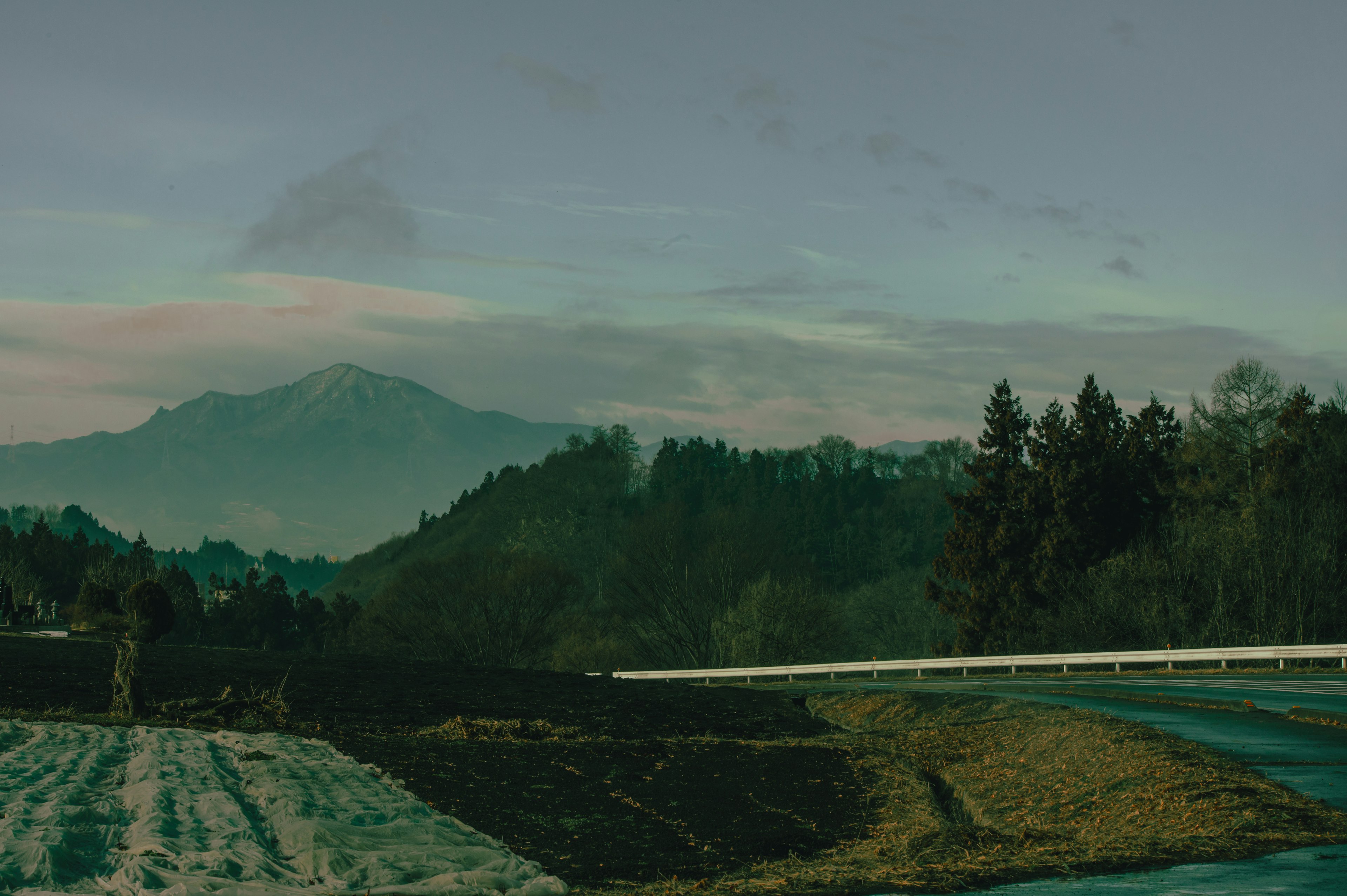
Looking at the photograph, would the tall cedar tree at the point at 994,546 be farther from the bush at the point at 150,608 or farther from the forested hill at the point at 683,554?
the bush at the point at 150,608

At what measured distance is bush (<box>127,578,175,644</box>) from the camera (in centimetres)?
4391

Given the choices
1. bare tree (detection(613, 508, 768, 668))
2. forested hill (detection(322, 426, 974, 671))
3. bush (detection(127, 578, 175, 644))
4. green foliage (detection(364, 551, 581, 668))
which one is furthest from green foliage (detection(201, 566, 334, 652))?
bush (detection(127, 578, 175, 644))

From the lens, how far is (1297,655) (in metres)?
28.6

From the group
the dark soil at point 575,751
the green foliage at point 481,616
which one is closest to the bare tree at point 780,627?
the green foliage at point 481,616

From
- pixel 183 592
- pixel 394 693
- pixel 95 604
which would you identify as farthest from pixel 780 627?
pixel 183 592

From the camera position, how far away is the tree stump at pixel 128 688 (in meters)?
19.2

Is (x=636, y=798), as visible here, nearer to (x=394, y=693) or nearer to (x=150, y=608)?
(x=394, y=693)

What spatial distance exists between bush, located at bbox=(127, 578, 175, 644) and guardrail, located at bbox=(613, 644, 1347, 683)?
19366 mm

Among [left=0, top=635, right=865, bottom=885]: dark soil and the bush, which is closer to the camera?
[left=0, top=635, right=865, bottom=885]: dark soil

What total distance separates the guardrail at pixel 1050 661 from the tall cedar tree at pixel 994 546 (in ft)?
33.3

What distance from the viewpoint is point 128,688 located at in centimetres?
1938

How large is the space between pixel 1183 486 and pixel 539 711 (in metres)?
37.9

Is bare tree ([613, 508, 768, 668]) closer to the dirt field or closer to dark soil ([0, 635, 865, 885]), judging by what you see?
dark soil ([0, 635, 865, 885])

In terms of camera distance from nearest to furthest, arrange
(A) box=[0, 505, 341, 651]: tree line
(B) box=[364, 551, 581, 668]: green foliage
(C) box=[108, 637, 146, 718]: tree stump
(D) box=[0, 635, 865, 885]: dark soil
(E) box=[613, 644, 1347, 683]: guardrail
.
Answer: (D) box=[0, 635, 865, 885]: dark soil, (C) box=[108, 637, 146, 718]: tree stump, (E) box=[613, 644, 1347, 683]: guardrail, (B) box=[364, 551, 581, 668]: green foliage, (A) box=[0, 505, 341, 651]: tree line
